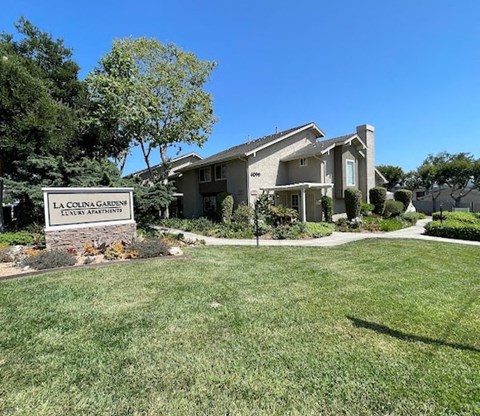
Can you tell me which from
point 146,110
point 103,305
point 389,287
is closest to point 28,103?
point 146,110

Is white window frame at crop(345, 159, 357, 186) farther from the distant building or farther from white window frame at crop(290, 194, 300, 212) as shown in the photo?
white window frame at crop(290, 194, 300, 212)

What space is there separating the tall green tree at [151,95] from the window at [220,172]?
2.41 metres

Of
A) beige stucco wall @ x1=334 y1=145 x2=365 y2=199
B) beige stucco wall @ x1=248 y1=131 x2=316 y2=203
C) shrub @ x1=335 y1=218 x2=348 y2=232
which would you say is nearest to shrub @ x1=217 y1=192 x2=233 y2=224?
beige stucco wall @ x1=248 y1=131 x2=316 y2=203

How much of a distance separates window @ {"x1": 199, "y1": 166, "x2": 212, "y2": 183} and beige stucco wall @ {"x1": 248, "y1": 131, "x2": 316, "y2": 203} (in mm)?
4972

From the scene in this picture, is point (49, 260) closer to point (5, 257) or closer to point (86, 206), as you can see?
point (5, 257)

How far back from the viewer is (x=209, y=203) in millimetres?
22859

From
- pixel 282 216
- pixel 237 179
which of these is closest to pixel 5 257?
pixel 282 216

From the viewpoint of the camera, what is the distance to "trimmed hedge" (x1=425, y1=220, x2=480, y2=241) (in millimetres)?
13098

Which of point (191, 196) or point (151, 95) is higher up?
point (151, 95)

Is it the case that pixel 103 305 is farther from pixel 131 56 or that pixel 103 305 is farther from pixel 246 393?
pixel 131 56

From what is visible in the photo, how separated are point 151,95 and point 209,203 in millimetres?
8977

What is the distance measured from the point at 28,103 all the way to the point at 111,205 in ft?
25.6

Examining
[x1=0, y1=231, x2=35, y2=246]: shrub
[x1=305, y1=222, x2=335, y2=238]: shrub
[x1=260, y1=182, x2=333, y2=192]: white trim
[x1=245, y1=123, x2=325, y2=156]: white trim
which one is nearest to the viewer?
[x1=0, y1=231, x2=35, y2=246]: shrub

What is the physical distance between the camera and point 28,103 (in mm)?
13039
